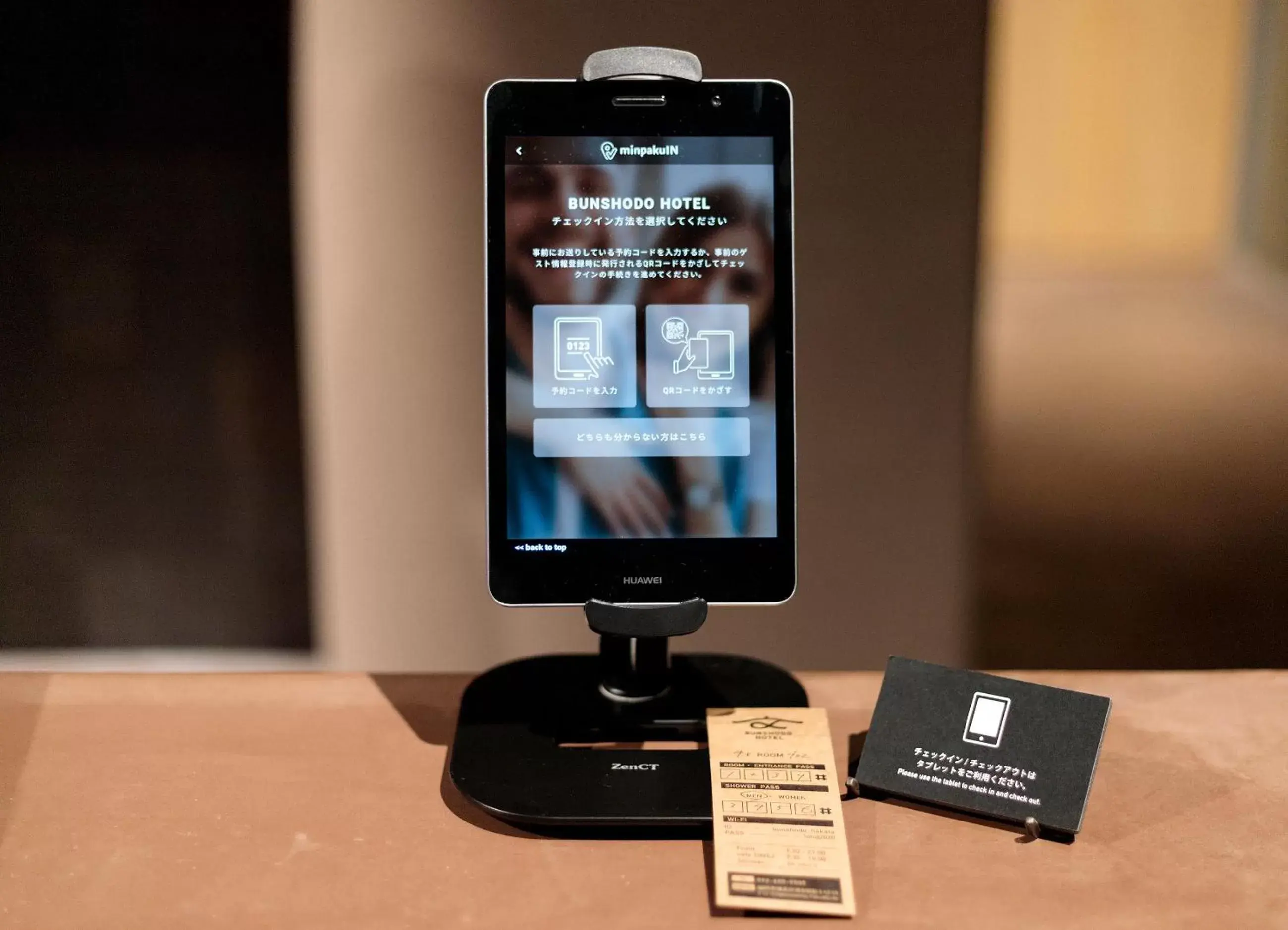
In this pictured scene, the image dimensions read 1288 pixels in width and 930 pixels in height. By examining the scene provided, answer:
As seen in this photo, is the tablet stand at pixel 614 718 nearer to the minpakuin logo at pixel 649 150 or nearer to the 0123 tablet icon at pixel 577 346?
the minpakuin logo at pixel 649 150

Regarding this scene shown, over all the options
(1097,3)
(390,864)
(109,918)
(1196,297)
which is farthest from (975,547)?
(1196,297)

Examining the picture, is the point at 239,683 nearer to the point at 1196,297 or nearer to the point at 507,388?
the point at 507,388

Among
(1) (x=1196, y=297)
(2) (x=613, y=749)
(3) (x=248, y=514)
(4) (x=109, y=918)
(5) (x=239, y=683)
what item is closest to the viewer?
(4) (x=109, y=918)

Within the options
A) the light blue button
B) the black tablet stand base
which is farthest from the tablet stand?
the light blue button

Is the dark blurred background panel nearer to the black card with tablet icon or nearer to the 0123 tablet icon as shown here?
the 0123 tablet icon

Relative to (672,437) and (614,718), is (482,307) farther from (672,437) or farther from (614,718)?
(614,718)

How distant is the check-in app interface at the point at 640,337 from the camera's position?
0.68 metres

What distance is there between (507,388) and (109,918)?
1.22ft

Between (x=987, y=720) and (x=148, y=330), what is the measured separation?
28.1 inches

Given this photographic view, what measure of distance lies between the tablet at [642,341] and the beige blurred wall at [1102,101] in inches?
10.3

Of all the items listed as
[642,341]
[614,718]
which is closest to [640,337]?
[642,341]

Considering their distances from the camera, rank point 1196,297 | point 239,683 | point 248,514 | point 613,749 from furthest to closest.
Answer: point 1196,297
point 248,514
point 239,683
point 613,749

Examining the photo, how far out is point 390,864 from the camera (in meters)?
0.55

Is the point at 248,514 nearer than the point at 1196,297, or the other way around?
the point at 248,514
